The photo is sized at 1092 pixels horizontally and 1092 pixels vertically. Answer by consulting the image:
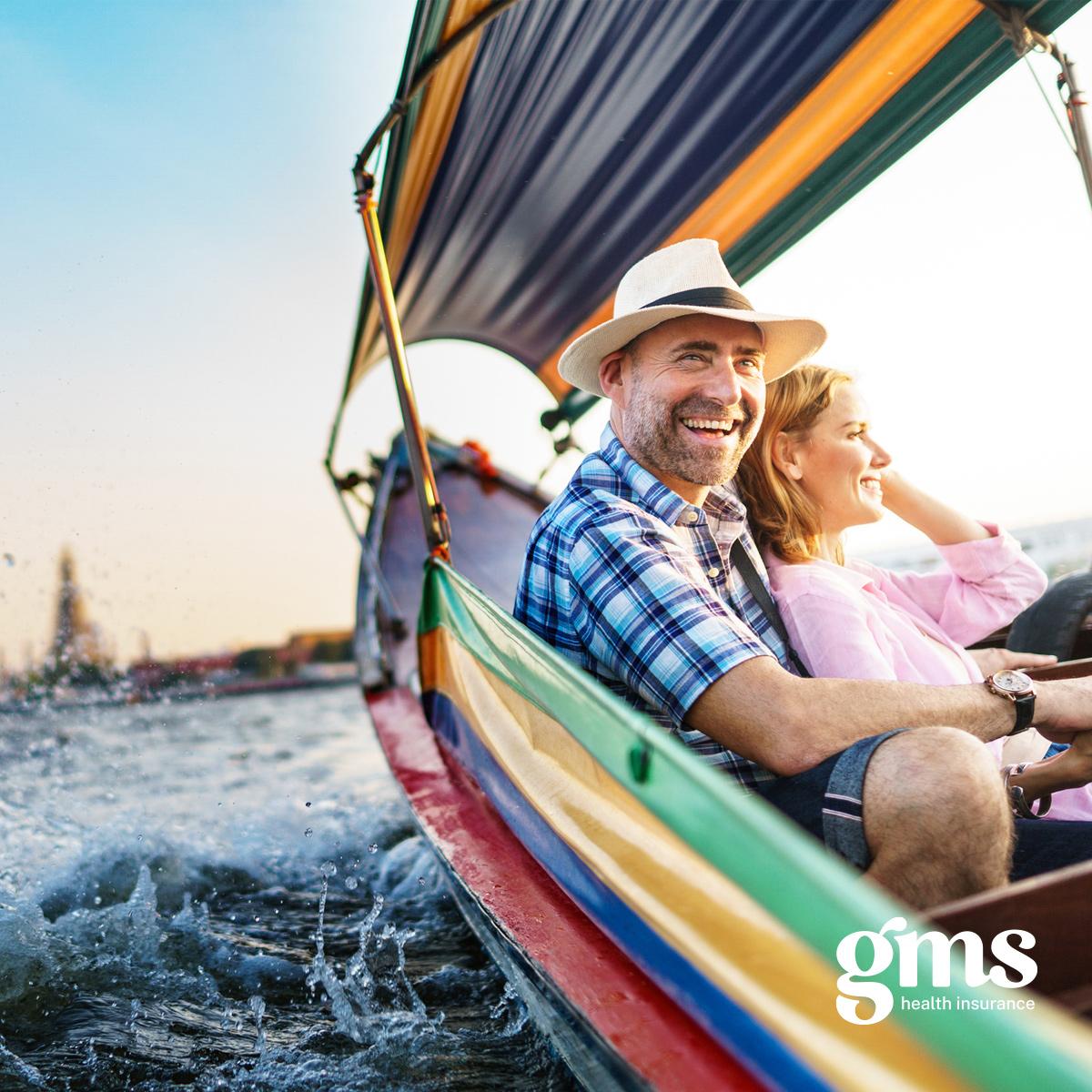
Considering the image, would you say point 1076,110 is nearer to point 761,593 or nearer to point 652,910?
point 761,593

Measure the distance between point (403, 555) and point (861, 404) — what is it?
381 centimetres

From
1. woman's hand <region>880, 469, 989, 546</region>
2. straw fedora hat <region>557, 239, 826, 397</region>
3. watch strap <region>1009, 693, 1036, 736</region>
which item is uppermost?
straw fedora hat <region>557, 239, 826, 397</region>

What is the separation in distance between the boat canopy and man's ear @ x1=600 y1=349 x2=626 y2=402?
1.12 meters

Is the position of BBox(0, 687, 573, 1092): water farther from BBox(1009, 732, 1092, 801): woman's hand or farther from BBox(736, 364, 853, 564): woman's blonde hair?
BBox(736, 364, 853, 564): woman's blonde hair

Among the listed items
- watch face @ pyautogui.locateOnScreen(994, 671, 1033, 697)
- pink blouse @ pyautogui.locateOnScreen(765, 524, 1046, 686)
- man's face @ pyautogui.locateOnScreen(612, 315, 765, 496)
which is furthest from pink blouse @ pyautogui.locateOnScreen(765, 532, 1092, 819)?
man's face @ pyautogui.locateOnScreen(612, 315, 765, 496)

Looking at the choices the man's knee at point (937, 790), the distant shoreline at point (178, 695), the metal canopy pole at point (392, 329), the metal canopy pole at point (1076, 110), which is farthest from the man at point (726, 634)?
the distant shoreline at point (178, 695)

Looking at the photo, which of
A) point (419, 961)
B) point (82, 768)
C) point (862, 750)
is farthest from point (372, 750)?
point (862, 750)

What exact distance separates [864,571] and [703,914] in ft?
5.57

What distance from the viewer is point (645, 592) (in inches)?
63.4

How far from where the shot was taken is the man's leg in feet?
4.09

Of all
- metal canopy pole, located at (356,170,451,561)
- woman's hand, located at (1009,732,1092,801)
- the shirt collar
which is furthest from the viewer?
metal canopy pole, located at (356,170,451,561)

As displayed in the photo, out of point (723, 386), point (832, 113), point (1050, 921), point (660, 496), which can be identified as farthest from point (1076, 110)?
point (1050, 921)

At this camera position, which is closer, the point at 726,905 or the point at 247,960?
the point at 726,905

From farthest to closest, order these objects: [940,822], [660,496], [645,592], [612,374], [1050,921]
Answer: [612,374] < [660,496] < [645,592] < [940,822] < [1050,921]
